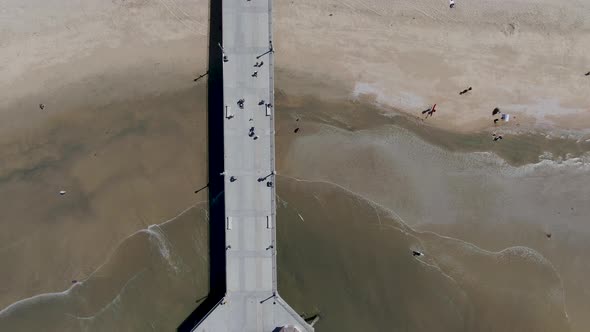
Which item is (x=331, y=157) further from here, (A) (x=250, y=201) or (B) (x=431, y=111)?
(B) (x=431, y=111)

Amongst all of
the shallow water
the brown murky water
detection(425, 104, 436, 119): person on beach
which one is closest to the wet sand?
the brown murky water

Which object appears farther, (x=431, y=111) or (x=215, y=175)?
(x=431, y=111)

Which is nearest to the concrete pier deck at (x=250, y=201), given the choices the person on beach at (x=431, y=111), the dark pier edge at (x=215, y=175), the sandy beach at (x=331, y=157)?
the dark pier edge at (x=215, y=175)

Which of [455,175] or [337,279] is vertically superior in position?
[455,175]

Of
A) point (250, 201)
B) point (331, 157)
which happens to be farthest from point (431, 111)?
point (250, 201)

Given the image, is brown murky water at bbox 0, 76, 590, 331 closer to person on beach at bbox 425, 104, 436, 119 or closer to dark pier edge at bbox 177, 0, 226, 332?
dark pier edge at bbox 177, 0, 226, 332

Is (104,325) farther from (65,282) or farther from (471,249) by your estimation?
(471,249)
